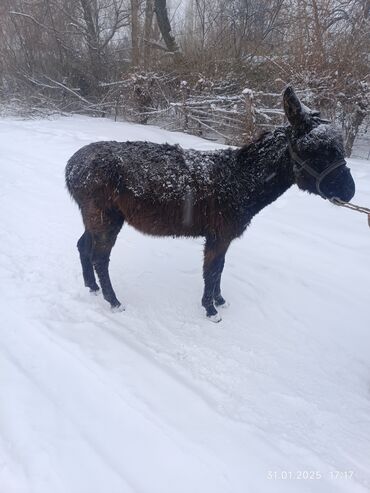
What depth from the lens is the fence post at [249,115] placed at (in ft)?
27.4

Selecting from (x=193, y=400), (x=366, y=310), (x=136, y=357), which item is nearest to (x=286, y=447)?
(x=193, y=400)

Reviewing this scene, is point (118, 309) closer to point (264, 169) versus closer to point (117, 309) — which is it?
point (117, 309)

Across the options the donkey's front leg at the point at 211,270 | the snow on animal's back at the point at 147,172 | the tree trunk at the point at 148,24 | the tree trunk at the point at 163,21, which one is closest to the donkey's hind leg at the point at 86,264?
the snow on animal's back at the point at 147,172

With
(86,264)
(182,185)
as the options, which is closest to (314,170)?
(182,185)

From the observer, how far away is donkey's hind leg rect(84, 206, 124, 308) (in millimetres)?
3104

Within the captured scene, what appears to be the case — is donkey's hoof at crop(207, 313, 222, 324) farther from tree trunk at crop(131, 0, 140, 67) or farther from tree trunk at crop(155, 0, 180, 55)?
tree trunk at crop(155, 0, 180, 55)

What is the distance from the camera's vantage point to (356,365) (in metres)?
2.87

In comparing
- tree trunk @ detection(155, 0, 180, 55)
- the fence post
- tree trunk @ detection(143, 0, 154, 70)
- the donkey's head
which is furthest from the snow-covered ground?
tree trunk @ detection(155, 0, 180, 55)

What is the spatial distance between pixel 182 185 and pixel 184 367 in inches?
60.1

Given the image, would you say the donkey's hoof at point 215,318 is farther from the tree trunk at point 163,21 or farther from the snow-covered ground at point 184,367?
the tree trunk at point 163,21

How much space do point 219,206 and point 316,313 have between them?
1511mm

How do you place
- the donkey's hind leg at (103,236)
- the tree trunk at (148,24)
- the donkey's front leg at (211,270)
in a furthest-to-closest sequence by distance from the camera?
1. the tree trunk at (148,24)
2. the donkey's front leg at (211,270)
3. the donkey's hind leg at (103,236)

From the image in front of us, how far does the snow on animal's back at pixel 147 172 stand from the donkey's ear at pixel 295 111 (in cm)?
71

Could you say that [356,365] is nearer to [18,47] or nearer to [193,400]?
[193,400]
